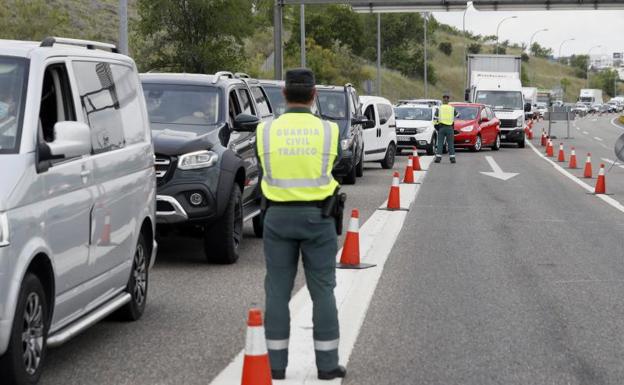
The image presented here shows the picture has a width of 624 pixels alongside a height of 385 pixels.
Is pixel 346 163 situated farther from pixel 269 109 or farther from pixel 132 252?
pixel 132 252

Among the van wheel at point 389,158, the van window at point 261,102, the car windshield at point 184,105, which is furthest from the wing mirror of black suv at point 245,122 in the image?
the van wheel at point 389,158

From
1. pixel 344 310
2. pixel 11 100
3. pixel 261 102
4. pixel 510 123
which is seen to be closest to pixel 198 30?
pixel 510 123

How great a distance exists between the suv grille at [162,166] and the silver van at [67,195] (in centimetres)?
263

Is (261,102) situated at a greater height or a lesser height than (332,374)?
greater

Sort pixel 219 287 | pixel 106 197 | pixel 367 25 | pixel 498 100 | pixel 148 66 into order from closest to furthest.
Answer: pixel 106 197 → pixel 219 287 → pixel 148 66 → pixel 498 100 → pixel 367 25

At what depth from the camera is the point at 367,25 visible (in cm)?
13300

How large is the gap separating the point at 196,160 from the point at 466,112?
1197 inches

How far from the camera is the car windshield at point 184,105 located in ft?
43.5

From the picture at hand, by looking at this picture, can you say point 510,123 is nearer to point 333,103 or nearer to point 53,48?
point 333,103

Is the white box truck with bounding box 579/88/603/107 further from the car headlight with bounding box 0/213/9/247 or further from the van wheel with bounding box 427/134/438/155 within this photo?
the car headlight with bounding box 0/213/9/247

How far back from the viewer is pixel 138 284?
9.24 m

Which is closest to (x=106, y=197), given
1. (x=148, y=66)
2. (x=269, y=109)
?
(x=269, y=109)

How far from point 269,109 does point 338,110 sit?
9445 mm

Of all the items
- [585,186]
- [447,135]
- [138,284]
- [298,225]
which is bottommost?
[585,186]
